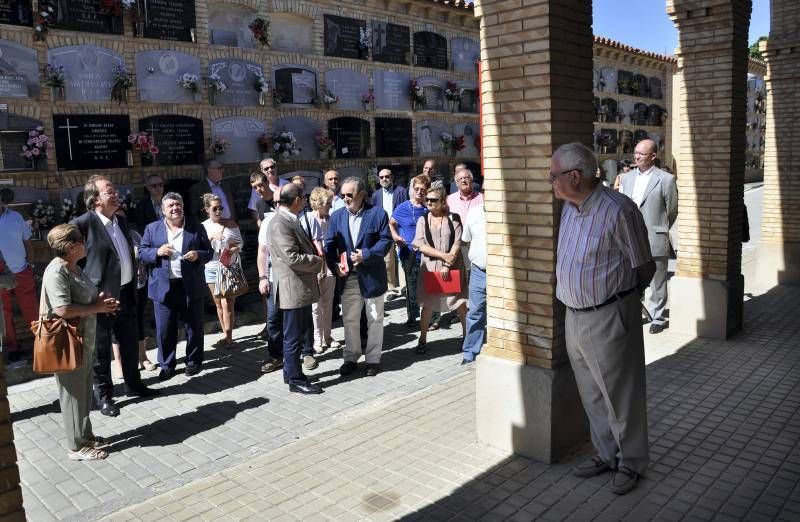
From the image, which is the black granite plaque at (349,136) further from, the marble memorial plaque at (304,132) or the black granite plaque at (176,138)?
the black granite plaque at (176,138)

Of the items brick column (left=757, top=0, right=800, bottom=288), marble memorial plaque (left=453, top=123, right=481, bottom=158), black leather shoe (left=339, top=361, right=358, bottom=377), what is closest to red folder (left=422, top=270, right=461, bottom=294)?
black leather shoe (left=339, top=361, right=358, bottom=377)

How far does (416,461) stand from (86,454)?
2420 millimetres

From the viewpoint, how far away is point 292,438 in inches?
189

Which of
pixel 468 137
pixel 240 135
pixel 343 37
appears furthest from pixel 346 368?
pixel 468 137

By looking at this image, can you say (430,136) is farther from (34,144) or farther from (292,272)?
(292,272)

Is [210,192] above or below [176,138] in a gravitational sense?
below

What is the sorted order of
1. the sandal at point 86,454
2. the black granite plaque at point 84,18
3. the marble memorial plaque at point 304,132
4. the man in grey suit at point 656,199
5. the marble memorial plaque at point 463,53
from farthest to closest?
the marble memorial plaque at point 463,53 < the marble memorial plaque at point 304,132 < the black granite plaque at point 84,18 < the man in grey suit at point 656,199 < the sandal at point 86,454

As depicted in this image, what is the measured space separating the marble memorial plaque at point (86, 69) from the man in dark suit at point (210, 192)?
1.60 m

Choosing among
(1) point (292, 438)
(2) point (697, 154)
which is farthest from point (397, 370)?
→ (2) point (697, 154)

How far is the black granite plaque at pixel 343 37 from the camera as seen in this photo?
1095 cm

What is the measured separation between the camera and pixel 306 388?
5.78 meters

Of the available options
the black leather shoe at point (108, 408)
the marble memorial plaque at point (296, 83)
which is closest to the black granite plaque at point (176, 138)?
the marble memorial plaque at point (296, 83)

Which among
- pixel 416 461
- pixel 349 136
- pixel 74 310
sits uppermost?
pixel 349 136

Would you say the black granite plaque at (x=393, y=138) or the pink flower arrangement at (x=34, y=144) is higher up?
the black granite plaque at (x=393, y=138)
